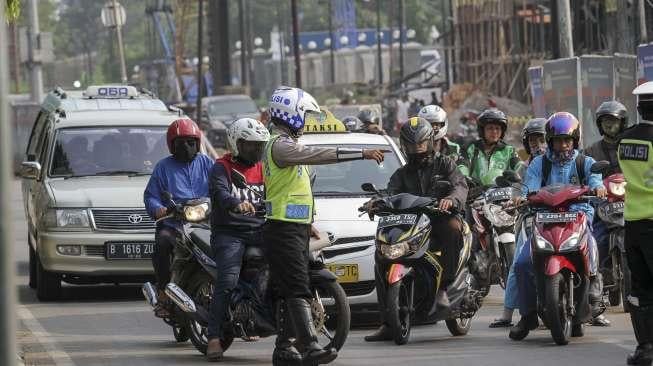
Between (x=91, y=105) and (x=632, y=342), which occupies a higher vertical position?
(x=91, y=105)

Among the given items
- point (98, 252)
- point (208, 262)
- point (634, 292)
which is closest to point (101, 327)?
point (98, 252)

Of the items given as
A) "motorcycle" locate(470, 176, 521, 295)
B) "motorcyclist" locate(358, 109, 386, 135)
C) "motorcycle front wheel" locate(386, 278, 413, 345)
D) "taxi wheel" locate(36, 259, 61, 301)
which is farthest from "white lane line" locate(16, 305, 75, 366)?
"motorcyclist" locate(358, 109, 386, 135)

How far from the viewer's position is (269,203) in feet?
30.7

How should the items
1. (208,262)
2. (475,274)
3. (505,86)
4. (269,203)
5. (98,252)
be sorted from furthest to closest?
(505,86) → (98,252) → (475,274) → (208,262) → (269,203)

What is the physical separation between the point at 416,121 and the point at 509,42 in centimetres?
4696

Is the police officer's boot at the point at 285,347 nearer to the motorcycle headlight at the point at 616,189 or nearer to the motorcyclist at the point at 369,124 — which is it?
the motorcycle headlight at the point at 616,189

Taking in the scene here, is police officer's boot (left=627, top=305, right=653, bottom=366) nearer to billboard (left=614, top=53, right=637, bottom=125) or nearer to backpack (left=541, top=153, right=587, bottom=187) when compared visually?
backpack (left=541, top=153, right=587, bottom=187)

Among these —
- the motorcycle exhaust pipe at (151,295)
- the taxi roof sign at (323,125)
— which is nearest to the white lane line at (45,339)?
the motorcycle exhaust pipe at (151,295)

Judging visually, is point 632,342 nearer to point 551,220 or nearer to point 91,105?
point 551,220

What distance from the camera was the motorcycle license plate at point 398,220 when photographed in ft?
36.4

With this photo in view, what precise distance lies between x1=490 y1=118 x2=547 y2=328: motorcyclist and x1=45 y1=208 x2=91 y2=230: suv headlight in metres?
4.15

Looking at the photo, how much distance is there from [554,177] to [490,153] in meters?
2.44

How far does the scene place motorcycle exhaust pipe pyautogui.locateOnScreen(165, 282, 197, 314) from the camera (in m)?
10.7

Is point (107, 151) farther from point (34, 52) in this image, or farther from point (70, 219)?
point (34, 52)
